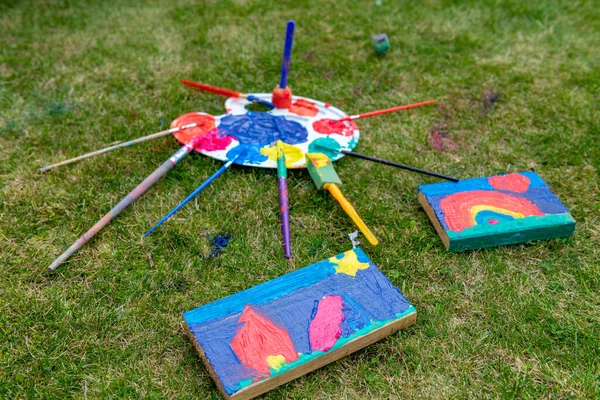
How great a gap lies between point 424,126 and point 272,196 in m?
1.07

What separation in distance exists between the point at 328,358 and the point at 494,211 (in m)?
1.01

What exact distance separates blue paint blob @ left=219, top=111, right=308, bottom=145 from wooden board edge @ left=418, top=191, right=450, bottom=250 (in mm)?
707

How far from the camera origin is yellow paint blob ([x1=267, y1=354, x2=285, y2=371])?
5.53ft

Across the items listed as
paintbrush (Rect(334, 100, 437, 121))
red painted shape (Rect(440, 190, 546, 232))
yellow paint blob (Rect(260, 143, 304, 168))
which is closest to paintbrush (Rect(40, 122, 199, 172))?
yellow paint blob (Rect(260, 143, 304, 168))

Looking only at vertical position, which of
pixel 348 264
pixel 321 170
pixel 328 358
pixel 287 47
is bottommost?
pixel 328 358

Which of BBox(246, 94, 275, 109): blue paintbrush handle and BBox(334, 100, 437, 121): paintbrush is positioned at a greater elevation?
BBox(246, 94, 275, 109): blue paintbrush handle

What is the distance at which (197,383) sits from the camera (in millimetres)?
1761

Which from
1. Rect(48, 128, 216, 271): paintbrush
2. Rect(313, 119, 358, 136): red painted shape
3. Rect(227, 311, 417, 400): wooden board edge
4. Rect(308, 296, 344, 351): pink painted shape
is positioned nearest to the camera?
Rect(227, 311, 417, 400): wooden board edge

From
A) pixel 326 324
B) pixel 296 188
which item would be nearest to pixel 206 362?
pixel 326 324

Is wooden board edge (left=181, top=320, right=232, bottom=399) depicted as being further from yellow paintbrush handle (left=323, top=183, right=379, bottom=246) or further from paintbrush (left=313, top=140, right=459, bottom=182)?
paintbrush (left=313, top=140, right=459, bottom=182)

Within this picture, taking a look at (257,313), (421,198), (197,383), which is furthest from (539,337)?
(197,383)

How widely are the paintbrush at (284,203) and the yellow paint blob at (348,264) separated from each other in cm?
24

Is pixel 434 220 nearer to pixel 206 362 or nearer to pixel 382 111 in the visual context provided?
pixel 382 111

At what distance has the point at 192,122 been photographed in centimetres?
→ 287
